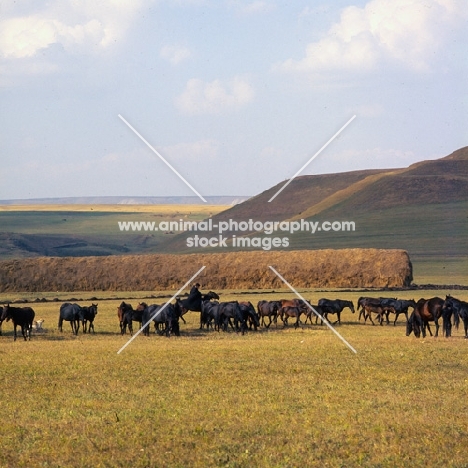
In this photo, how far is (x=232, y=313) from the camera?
27.4 metres

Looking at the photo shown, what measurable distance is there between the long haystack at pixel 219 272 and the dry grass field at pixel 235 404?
32.2m

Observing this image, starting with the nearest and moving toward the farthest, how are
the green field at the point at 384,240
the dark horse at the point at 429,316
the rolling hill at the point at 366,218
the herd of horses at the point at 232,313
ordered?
1. the dark horse at the point at 429,316
2. the herd of horses at the point at 232,313
3. the green field at the point at 384,240
4. the rolling hill at the point at 366,218

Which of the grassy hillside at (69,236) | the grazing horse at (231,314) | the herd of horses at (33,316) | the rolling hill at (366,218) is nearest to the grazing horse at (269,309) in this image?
the grazing horse at (231,314)

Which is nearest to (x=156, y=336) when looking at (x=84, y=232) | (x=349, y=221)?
(x=349, y=221)

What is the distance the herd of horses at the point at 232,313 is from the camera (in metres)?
24.7

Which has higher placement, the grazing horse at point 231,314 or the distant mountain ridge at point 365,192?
the distant mountain ridge at point 365,192

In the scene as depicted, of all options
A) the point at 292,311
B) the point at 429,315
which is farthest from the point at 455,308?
the point at 292,311

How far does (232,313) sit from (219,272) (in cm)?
2878

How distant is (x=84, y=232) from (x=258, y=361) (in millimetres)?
140062

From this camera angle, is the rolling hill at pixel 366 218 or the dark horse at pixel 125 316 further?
the rolling hill at pixel 366 218

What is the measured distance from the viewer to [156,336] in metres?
26.2

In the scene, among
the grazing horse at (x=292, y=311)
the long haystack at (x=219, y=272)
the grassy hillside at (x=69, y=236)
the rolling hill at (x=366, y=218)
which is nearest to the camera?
the grazing horse at (x=292, y=311)

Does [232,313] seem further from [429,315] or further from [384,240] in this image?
[384,240]

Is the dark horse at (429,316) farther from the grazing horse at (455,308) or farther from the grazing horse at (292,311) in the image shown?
the grazing horse at (292,311)
